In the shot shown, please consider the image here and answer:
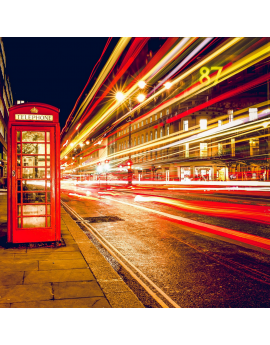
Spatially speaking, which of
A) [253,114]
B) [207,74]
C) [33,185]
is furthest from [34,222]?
[207,74]

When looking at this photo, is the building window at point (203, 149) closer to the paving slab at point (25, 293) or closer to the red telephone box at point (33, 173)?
the red telephone box at point (33, 173)

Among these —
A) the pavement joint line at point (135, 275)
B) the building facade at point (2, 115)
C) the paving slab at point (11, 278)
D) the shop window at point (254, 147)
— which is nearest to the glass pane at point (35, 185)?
the pavement joint line at point (135, 275)

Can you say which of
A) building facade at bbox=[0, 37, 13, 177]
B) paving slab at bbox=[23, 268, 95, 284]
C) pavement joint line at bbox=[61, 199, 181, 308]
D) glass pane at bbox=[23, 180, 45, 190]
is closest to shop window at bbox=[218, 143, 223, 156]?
building facade at bbox=[0, 37, 13, 177]

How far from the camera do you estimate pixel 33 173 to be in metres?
6.07

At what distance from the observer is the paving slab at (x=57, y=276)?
402cm

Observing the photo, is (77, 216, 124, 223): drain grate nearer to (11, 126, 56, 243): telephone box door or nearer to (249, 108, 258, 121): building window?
(11, 126, 56, 243): telephone box door

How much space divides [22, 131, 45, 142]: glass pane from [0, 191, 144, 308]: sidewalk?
2330mm

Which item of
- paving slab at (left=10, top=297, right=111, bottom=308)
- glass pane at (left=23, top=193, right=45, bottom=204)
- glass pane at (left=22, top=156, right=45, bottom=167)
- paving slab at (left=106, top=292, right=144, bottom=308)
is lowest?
paving slab at (left=106, top=292, right=144, bottom=308)

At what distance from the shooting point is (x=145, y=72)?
→ 5719 cm

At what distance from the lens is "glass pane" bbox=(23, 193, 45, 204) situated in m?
6.07

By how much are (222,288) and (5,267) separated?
3.42 m

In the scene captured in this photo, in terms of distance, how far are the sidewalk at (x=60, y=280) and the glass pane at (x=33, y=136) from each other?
2330 millimetres

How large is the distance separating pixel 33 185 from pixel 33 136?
3.51ft

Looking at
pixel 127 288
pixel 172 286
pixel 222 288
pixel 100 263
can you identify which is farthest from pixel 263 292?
pixel 100 263
